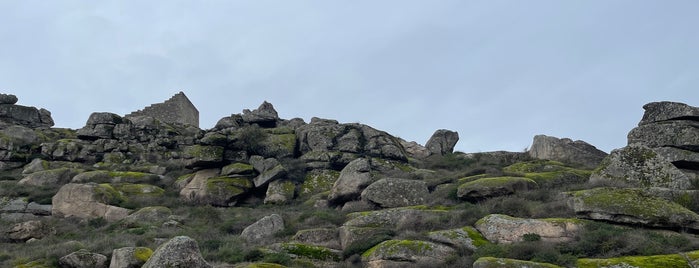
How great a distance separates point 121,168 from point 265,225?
61.7ft

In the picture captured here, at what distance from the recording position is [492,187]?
71.2ft

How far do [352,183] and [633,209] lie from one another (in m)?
12.2

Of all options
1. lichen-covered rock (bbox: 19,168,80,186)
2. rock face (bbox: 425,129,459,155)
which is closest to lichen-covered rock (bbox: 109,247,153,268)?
lichen-covered rock (bbox: 19,168,80,186)

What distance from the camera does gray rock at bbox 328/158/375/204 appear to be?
81.7 ft

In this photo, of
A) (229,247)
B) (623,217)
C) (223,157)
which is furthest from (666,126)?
(223,157)

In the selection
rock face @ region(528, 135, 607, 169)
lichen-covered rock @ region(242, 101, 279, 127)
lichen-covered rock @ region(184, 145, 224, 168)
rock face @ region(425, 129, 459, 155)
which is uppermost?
lichen-covered rock @ region(242, 101, 279, 127)

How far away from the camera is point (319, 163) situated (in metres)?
32.7

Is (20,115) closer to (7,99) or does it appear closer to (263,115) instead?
(7,99)

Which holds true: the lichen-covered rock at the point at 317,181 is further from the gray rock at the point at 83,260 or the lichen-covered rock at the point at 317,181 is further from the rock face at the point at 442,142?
the gray rock at the point at 83,260

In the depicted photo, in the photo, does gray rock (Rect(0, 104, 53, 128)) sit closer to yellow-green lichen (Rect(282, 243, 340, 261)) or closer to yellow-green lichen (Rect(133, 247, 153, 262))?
yellow-green lichen (Rect(133, 247, 153, 262))

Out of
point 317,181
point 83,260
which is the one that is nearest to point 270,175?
point 317,181

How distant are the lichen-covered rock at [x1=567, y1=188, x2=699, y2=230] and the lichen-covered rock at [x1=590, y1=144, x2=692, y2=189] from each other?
12.7 feet

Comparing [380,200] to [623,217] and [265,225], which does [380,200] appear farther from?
[623,217]

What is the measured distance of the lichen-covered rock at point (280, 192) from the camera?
28938 mm
